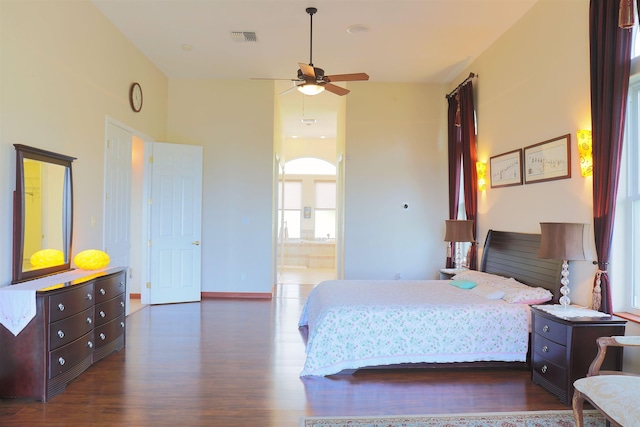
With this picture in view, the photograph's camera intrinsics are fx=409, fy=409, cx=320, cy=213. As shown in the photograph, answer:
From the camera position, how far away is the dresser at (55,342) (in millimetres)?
2789

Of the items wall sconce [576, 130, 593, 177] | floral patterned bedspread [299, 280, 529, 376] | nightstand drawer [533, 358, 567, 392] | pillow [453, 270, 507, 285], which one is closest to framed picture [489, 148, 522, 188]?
wall sconce [576, 130, 593, 177]

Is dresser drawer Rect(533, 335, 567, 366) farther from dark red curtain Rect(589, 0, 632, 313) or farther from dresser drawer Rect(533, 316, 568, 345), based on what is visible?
dark red curtain Rect(589, 0, 632, 313)

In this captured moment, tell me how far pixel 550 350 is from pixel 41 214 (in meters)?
4.20

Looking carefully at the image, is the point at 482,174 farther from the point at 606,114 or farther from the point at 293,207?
the point at 293,207

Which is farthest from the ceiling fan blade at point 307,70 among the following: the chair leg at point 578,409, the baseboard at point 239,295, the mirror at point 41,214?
the baseboard at point 239,295

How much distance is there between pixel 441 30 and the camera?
4.82 m

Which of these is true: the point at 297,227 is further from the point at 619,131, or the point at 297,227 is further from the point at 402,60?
the point at 619,131

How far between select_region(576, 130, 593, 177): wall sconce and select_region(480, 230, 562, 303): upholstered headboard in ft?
2.73

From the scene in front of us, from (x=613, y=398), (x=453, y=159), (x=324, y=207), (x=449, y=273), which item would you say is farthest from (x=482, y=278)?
(x=324, y=207)

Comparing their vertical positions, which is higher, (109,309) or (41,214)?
(41,214)

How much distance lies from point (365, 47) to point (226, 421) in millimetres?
4577

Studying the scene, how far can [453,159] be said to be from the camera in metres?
6.17

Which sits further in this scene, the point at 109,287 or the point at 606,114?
the point at 109,287

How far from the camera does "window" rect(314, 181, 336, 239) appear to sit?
1287 centimetres
